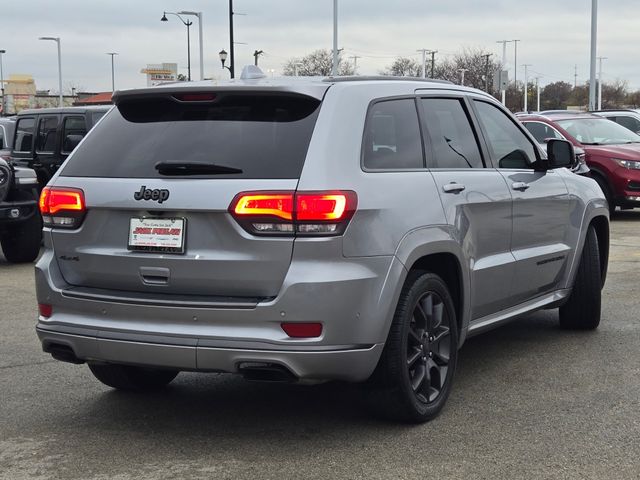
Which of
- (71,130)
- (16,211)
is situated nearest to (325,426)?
(16,211)

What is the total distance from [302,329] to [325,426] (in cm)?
84

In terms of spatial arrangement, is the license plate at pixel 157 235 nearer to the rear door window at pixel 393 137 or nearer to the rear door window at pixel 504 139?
the rear door window at pixel 393 137

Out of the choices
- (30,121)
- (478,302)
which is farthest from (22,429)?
(30,121)

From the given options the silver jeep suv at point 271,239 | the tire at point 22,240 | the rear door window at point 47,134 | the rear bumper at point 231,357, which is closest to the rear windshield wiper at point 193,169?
the silver jeep suv at point 271,239

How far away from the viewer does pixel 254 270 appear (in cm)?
421

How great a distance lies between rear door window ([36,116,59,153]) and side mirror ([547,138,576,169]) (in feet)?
30.6

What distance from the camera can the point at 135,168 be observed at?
4.58m

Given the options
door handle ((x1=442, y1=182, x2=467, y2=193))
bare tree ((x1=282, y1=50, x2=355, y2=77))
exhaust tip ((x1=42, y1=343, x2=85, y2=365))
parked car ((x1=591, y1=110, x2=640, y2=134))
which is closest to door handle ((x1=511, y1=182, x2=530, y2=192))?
door handle ((x1=442, y1=182, x2=467, y2=193))

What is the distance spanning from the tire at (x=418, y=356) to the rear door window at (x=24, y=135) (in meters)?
10.7

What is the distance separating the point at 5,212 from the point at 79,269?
22.3 ft

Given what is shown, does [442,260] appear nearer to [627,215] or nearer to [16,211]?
[16,211]

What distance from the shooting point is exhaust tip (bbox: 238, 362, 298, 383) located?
4.21 metres

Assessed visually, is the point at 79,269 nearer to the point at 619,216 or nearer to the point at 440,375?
the point at 440,375

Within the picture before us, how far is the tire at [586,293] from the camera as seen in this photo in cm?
684
